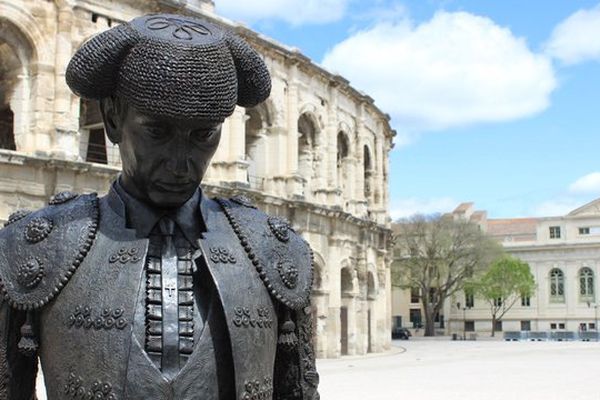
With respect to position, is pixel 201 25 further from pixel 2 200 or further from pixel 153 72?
pixel 2 200

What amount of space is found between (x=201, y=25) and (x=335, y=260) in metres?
25.1

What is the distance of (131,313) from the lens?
2.20 m

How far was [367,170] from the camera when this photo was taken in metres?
33.0

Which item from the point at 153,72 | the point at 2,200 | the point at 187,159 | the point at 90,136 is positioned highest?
the point at 90,136

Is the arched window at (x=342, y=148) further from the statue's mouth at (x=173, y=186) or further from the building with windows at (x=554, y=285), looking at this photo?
the building with windows at (x=554, y=285)

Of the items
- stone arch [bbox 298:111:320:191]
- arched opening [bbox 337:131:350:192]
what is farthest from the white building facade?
stone arch [bbox 298:111:320:191]

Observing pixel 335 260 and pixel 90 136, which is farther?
pixel 335 260

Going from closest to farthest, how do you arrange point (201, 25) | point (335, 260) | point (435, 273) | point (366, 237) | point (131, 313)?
point (131, 313) → point (201, 25) → point (335, 260) → point (366, 237) → point (435, 273)

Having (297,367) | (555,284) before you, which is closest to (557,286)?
(555,284)

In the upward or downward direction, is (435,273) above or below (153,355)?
above

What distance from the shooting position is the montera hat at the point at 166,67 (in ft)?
7.20

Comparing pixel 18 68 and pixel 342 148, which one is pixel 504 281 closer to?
pixel 342 148

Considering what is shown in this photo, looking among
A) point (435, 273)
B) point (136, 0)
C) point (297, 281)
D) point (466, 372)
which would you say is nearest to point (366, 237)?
point (466, 372)

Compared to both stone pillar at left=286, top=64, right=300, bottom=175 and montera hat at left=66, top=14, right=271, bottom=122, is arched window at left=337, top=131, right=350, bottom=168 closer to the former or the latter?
stone pillar at left=286, top=64, right=300, bottom=175
